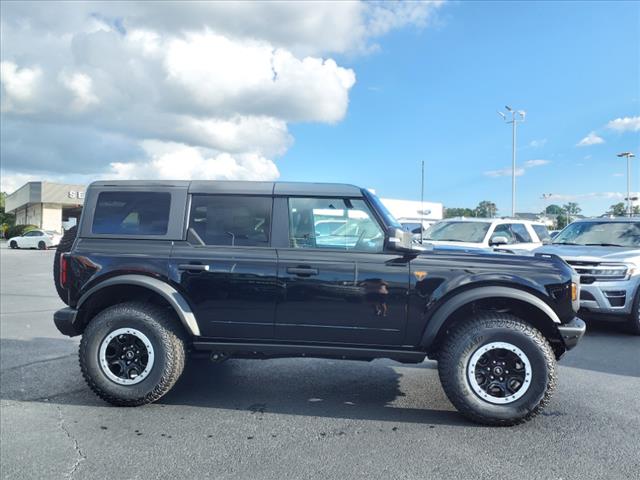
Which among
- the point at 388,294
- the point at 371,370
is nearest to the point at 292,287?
the point at 388,294

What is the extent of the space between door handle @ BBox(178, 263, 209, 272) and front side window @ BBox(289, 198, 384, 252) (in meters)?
0.76

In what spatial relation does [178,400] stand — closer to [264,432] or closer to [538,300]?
[264,432]

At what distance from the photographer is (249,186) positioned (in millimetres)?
4297

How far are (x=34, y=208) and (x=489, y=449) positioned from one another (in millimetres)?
57712

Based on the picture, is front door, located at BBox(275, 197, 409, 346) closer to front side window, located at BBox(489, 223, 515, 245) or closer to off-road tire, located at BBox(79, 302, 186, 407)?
off-road tire, located at BBox(79, 302, 186, 407)

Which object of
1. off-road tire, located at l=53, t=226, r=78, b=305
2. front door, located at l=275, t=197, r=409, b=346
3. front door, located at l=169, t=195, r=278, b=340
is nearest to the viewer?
front door, located at l=275, t=197, r=409, b=346

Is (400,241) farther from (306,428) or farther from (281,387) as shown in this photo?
(281,387)

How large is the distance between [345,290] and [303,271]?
38cm

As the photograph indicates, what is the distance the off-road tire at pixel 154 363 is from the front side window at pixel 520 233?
904 cm

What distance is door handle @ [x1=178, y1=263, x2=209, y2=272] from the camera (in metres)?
4.07

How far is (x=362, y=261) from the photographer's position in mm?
3973

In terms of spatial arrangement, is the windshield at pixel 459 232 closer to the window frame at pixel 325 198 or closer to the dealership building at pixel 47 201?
the window frame at pixel 325 198

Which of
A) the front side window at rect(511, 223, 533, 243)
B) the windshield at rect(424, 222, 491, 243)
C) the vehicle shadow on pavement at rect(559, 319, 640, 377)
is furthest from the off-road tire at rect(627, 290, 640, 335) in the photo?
the front side window at rect(511, 223, 533, 243)

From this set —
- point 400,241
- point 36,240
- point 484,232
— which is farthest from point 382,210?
point 36,240
